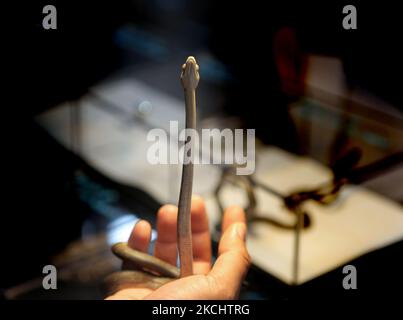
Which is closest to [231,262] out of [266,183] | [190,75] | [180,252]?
[180,252]

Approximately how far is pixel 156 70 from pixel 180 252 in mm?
2359

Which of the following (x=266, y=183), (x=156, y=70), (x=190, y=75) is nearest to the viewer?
(x=190, y=75)

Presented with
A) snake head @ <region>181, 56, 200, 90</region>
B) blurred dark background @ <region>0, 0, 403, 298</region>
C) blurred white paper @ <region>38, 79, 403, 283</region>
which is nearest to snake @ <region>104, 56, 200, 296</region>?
snake head @ <region>181, 56, 200, 90</region>

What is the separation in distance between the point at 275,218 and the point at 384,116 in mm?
648

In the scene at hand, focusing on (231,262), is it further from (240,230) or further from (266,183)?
(266,183)

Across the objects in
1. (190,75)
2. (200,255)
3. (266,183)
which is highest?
(190,75)

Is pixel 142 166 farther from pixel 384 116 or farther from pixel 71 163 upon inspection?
pixel 384 116

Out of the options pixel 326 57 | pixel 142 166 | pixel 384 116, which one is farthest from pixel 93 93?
pixel 384 116

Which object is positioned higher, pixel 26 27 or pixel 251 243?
pixel 26 27

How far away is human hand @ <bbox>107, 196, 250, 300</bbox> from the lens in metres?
1.10

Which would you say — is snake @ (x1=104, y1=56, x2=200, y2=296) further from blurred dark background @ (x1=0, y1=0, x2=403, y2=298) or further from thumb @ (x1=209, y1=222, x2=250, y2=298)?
blurred dark background @ (x1=0, y1=0, x2=403, y2=298)

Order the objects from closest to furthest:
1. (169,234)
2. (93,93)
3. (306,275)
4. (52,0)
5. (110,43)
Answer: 1. (169,234)
2. (52,0)
3. (306,275)
4. (93,93)
5. (110,43)

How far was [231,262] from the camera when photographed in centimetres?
115

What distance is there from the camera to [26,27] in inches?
96.0
